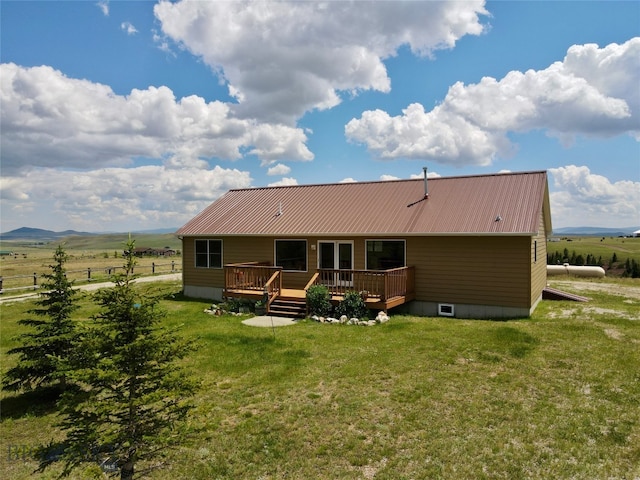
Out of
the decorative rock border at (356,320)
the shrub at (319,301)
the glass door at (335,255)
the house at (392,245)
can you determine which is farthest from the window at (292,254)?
the decorative rock border at (356,320)

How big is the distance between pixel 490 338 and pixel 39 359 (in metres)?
9.84

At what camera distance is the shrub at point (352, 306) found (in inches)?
502

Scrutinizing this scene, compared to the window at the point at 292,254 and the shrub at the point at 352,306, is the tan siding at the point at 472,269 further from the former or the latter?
the window at the point at 292,254

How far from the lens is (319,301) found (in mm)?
13109

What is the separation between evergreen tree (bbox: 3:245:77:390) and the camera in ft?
24.6

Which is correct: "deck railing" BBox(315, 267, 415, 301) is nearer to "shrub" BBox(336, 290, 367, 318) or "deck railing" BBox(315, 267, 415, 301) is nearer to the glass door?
"shrub" BBox(336, 290, 367, 318)

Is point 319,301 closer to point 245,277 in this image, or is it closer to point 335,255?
point 335,255

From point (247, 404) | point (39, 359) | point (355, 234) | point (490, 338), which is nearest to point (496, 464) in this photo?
point (247, 404)

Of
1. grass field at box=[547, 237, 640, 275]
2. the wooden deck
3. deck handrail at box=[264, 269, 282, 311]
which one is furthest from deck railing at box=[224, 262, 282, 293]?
grass field at box=[547, 237, 640, 275]

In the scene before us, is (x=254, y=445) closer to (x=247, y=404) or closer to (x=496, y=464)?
(x=247, y=404)

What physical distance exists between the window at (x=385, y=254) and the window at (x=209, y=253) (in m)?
6.86

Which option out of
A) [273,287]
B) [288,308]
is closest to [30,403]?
[288,308]

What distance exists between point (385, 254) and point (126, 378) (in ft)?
37.1

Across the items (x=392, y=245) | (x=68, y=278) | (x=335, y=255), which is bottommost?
(x=68, y=278)
